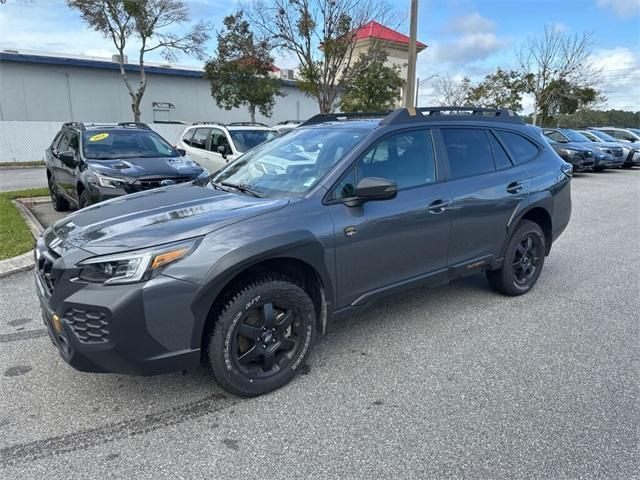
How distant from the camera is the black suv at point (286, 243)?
2.52m

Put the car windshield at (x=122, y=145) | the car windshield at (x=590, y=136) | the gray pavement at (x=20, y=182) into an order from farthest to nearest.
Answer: the car windshield at (x=590, y=136) < the gray pavement at (x=20, y=182) < the car windshield at (x=122, y=145)

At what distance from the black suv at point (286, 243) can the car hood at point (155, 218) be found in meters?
0.01

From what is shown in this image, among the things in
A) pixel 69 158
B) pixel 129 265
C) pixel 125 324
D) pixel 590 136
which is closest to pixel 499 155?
pixel 129 265

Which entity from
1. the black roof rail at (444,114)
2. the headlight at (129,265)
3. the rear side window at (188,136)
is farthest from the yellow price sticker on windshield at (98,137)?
the headlight at (129,265)

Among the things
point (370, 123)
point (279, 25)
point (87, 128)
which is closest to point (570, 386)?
point (370, 123)

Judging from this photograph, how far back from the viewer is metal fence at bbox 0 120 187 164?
22.7m

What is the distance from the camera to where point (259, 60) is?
25016 millimetres

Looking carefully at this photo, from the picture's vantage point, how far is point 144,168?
7.16 metres

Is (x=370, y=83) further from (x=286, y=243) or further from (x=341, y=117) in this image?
(x=286, y=243)

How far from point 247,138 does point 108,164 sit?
3.72m

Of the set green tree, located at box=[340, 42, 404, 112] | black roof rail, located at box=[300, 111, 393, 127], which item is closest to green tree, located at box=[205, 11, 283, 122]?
green tree, located at box=[340, 42, 404, 112]

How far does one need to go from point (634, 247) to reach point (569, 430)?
17.1ft

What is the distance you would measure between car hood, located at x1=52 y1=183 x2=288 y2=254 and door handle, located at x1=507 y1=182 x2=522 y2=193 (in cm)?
231

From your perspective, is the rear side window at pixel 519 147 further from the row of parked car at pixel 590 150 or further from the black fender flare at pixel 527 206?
the row of parked car at pixel 590 150
